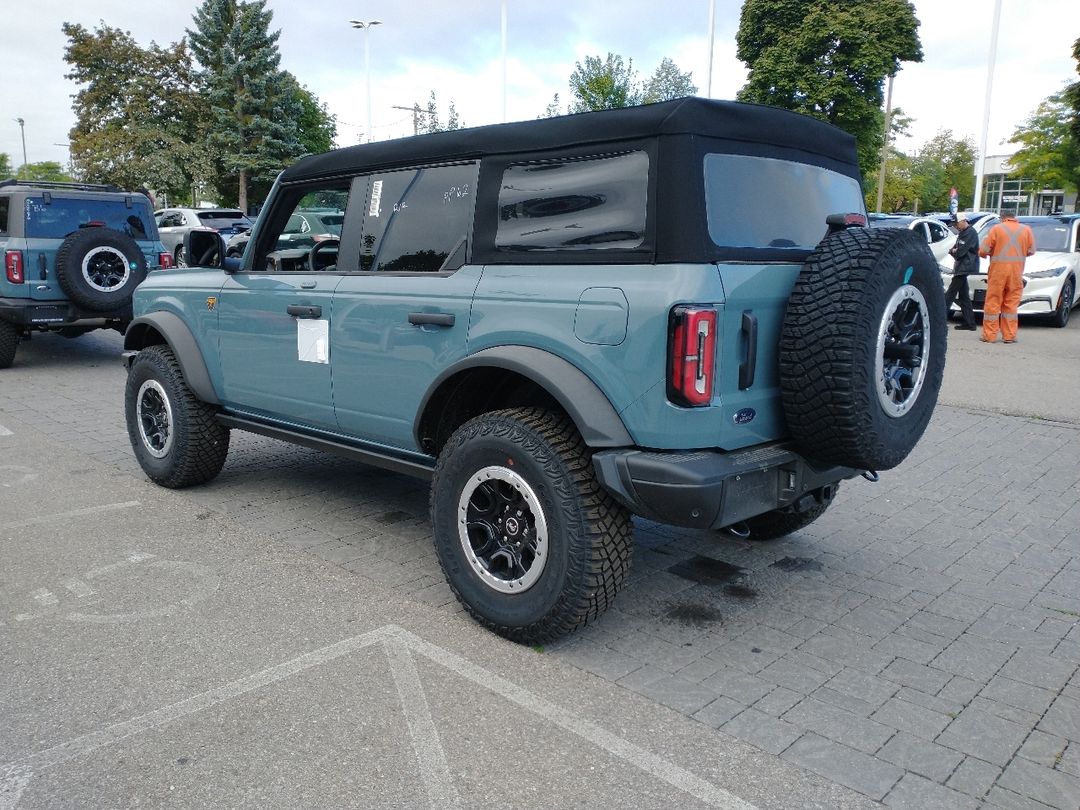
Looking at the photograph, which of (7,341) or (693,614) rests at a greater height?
(7,341)

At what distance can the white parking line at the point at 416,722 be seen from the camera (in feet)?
8.55

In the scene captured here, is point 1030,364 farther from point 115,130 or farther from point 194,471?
point 115,130

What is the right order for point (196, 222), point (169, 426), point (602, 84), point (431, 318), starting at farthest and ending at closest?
point (602, 84) < point (196, 222) < point (169, 426) < point (431, 318)

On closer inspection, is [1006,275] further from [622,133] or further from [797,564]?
[622,133]

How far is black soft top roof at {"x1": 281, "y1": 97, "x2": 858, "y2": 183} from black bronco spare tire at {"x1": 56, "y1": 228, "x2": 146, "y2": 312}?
641 centimetres

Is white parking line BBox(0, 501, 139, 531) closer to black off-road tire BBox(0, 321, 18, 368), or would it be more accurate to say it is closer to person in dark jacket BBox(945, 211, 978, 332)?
black off-road tire BBox(0, 321, 18, 368)

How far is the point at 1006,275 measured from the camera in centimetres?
1212

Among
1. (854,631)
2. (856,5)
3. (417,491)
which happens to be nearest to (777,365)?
(854,631)

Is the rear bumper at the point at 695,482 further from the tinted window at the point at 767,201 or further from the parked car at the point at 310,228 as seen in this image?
the parked car at the point at 310,228

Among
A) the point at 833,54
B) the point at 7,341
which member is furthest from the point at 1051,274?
the point at 833,54

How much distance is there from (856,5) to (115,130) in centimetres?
3348

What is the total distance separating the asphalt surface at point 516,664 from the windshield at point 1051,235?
10.9m

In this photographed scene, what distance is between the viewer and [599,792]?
2.59 meters

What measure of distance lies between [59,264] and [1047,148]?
50662 millimetres
